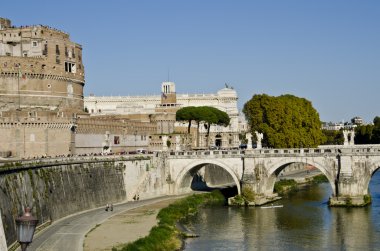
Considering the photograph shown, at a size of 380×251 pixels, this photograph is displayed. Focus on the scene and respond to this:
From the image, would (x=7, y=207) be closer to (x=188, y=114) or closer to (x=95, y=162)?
(x=95, y=162)

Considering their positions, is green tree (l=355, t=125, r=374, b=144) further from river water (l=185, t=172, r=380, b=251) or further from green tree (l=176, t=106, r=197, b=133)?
river water (l=185, t=172, r=380, b=251)

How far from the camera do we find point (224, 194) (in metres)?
60.4

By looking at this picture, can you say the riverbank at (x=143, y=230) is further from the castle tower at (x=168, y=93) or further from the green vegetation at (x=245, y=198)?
the castle tower at (x=168, y=93)

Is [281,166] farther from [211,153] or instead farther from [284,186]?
[284,186]

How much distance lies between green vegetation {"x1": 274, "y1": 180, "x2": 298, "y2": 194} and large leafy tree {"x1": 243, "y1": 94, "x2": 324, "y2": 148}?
4.13 m

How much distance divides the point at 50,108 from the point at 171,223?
29.3 m

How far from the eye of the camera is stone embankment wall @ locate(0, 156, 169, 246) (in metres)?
32.9

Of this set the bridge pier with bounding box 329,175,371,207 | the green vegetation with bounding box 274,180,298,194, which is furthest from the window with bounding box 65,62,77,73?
the bridge pier with bounding box 329,175,371,207

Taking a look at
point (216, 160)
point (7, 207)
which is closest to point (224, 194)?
point (216, 160)

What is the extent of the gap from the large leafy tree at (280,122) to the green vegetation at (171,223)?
1025 cm

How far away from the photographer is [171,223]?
41.2 m

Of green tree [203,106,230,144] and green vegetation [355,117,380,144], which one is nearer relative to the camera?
green tree [203,106,230,144]

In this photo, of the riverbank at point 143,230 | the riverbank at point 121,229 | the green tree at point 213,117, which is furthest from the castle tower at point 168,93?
the riverbank at point 121,229

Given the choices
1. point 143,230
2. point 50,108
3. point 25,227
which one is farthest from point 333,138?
point 25,227
